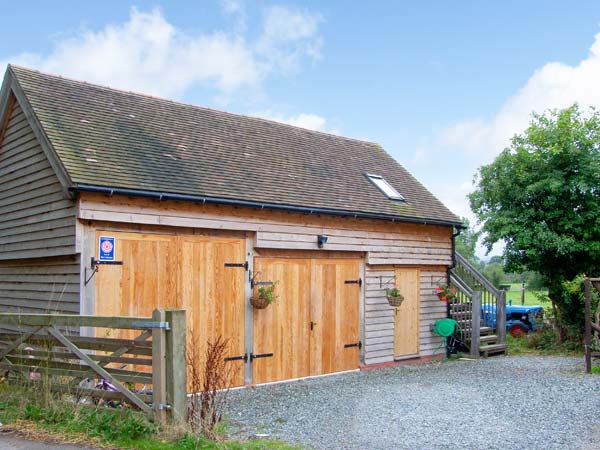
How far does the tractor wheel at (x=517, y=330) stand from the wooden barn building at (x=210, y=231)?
5.01 meters

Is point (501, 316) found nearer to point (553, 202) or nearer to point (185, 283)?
point (553, 202)

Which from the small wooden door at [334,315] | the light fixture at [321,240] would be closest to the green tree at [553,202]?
the small wooden door at [334,315]

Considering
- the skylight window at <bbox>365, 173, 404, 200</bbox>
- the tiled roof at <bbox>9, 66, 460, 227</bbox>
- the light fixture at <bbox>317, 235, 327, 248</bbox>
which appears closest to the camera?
the tiled roof at <bbox>9, 66, 460, 227</bbox>

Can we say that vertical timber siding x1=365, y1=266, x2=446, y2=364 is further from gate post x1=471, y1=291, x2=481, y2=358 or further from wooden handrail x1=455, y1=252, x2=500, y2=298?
wooden handrail x1=455, y1=252, x2=500, y2=298

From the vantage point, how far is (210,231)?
9.68 m

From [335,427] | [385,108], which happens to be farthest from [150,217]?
[385,108]

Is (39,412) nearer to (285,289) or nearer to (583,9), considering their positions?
(285,289)

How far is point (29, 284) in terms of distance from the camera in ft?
31.9

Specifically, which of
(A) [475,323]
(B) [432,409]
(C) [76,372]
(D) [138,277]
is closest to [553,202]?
(A) [475,323]

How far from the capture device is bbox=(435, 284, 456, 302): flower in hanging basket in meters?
13.3

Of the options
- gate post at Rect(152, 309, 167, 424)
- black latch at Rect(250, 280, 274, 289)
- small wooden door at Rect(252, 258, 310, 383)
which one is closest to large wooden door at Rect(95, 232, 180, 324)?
black latch at Rect(250, 280, 274, 289)

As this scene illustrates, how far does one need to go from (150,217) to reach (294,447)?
441 centimetres

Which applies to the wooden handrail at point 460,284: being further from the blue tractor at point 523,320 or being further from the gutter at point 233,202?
the blue tractor at point 523,320

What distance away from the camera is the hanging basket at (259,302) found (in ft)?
32.6
